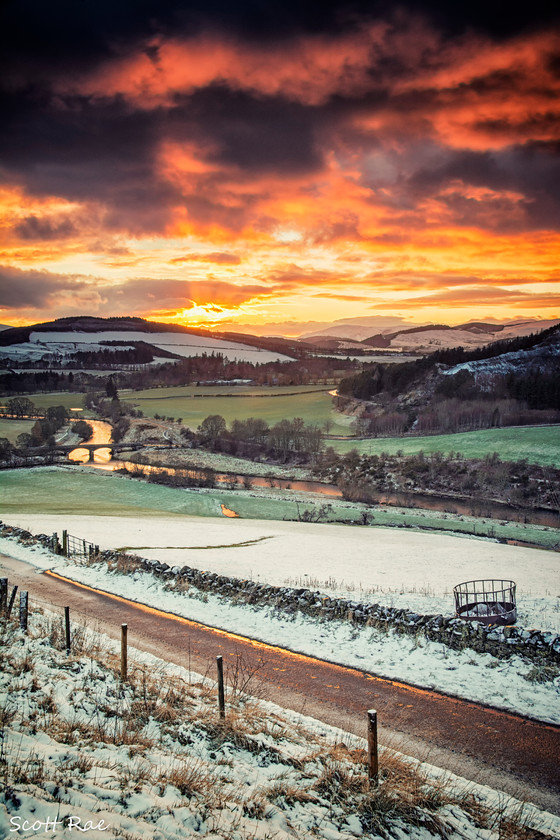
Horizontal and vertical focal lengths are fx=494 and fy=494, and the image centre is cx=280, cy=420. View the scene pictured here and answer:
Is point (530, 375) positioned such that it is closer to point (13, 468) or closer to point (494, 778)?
point (13, 468)

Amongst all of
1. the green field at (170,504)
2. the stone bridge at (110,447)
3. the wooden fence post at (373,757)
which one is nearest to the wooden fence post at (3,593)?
the wooden fence post at (373,757)

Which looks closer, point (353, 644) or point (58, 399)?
point (353, 644)

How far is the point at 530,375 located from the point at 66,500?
114 meters

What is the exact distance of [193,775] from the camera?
7.95m

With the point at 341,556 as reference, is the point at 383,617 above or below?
above

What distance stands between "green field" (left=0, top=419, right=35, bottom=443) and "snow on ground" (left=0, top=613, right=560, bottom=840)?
315 ft

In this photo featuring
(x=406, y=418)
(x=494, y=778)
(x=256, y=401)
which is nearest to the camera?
(x=494, y=778)

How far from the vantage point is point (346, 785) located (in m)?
8.38

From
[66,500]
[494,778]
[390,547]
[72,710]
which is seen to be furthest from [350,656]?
[66,500]

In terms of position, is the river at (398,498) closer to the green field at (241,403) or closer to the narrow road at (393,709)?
the green field at (241,403)

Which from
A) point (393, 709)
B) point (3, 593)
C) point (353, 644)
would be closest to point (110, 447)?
point (3, 593)
